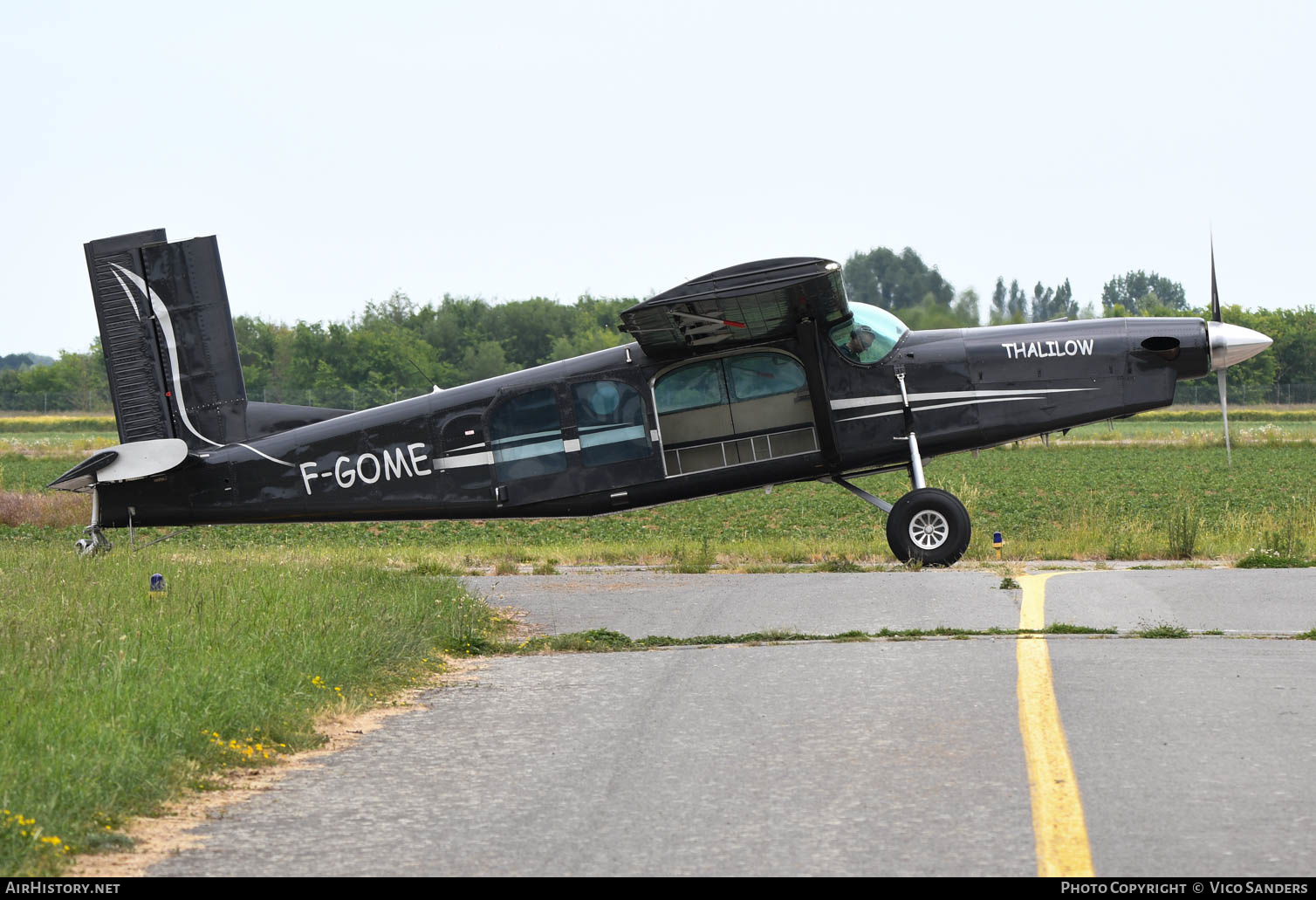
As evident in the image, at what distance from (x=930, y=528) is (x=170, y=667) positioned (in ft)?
30.0

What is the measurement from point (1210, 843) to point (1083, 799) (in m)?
0.62

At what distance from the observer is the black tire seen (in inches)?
568

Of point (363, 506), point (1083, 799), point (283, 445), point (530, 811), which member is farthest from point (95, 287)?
point (1083, 799)

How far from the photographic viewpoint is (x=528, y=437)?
49.3 ft

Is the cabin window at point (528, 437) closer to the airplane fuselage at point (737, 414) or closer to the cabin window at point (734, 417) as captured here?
the airplane fuselage at point (737, 414)

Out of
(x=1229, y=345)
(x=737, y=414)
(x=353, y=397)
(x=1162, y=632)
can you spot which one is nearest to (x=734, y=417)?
(x=737, y=414)

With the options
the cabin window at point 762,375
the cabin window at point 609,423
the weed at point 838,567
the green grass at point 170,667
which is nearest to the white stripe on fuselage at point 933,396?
the cabin window at point 762,375

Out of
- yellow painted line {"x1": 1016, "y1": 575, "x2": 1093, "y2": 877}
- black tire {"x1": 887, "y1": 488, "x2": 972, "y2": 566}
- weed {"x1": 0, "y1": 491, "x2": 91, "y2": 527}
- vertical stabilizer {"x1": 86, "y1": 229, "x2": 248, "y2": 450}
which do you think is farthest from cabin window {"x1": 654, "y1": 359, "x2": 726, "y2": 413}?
weed {"x1": 0, "y1": 491, "x2": 91, "y2": 527}

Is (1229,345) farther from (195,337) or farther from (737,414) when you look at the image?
(195,337)

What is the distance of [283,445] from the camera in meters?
15.3

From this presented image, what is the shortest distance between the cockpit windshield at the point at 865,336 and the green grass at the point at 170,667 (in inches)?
205

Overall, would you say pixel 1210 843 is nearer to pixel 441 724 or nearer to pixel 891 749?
pixel 891 749

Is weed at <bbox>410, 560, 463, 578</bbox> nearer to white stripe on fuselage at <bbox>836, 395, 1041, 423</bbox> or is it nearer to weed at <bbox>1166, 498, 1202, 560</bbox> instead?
white stripe on fuselage at <bbox>836, 395, 1041, 423</bbox>

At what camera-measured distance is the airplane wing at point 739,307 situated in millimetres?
13164
